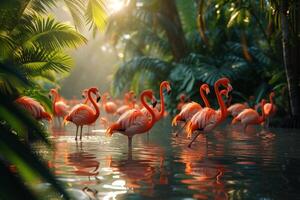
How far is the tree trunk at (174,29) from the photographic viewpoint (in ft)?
77.8

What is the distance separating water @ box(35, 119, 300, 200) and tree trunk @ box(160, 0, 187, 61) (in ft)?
38.9

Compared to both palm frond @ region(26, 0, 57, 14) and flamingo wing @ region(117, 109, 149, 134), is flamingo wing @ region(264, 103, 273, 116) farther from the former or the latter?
palm frond @ region(26, 0, 57, 14)

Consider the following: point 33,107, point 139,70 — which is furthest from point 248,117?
point 139,70

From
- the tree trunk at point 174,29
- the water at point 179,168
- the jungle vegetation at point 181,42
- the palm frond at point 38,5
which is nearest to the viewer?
the water at point 179,168

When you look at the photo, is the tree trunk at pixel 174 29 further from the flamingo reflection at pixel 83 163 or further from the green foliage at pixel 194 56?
the flamingo reflection at pixel 83 163

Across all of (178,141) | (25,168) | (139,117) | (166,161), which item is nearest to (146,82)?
Result: (178,141)

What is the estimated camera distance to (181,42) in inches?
965

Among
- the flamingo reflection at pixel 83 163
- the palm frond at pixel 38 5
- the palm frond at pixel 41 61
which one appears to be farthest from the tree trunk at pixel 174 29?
the flamingo reflection at pixel 83 163

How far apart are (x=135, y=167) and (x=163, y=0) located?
56.0 feet

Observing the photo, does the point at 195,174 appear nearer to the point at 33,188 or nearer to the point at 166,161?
the point at 166,161

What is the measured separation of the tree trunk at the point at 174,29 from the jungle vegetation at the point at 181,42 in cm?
4

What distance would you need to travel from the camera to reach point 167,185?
6297mm

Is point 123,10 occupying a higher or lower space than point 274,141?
higher

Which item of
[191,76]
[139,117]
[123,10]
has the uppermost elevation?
[123,10]
